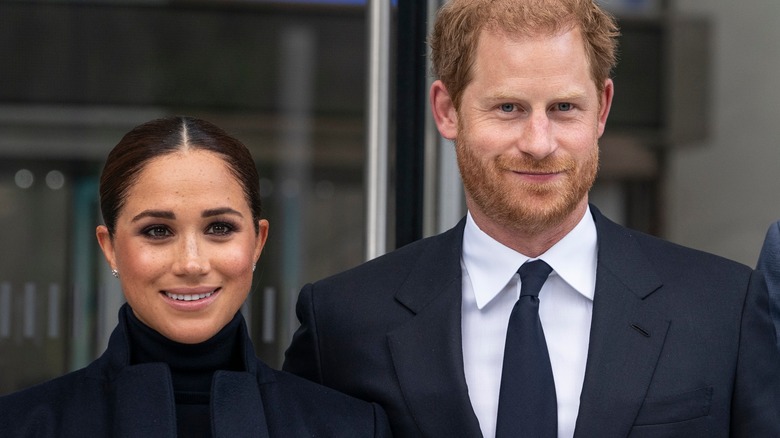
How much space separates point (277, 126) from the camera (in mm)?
4727

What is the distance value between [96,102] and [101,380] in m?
2.55

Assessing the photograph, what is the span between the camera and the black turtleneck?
230 centimetres

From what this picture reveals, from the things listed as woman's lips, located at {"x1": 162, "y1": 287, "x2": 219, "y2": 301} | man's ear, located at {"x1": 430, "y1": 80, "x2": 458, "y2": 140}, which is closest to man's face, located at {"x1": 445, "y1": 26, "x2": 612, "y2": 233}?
man's ear, located at {"x1": 430, "y1": 80, "x2": 458, "y2": 140}

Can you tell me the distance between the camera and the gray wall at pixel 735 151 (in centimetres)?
438

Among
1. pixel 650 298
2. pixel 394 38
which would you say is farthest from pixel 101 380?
pixel 394 38

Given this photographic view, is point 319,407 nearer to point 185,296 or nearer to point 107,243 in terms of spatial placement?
point 185,296

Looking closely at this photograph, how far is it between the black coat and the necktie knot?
38 cm

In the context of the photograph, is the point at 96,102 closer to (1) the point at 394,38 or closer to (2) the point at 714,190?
(1) the point at 394,38

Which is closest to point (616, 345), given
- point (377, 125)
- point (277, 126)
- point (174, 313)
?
point (174, 313)

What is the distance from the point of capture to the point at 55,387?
2.31 metres

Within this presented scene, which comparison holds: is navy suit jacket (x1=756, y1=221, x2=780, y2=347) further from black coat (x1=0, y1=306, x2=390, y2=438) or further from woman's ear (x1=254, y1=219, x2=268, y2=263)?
woman's ear (x1=254, y1=219, x2=268, y2=263)

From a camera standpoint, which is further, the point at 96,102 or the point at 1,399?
A: the point at 96,102

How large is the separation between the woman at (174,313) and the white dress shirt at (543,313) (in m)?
0.28

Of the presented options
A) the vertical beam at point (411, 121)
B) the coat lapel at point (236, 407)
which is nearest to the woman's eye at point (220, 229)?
the coat lapel at point (236, 407)
